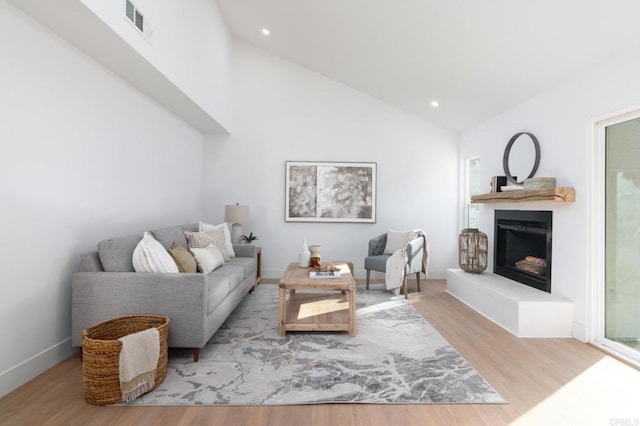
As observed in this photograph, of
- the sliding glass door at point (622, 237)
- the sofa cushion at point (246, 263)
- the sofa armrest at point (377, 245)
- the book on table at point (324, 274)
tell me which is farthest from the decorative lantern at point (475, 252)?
the sofa cushion at point (246, 263)

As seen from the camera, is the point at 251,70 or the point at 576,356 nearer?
the point at 576,356

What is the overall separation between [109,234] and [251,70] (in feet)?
12.4

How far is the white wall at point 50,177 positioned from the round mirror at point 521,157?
4205mm

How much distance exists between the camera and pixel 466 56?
149 inches

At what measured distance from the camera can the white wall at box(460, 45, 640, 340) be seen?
2.86 m

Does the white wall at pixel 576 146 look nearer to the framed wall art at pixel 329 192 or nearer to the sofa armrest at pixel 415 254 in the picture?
the sofa armrest at pixel 415 254

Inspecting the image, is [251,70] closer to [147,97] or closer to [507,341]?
[147,97]

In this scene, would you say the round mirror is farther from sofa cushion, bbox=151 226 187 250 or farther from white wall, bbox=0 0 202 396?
white wall, bbox=0 0 202 396

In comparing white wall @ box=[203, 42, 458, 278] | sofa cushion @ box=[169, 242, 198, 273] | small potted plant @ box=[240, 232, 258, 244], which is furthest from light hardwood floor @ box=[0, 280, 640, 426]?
white wall @ box=[203, 42, 458, 278]

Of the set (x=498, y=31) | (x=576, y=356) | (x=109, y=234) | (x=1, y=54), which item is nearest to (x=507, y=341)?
(x=576, y=356)

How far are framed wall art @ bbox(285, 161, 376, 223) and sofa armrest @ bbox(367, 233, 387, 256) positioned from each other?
19.9 inches

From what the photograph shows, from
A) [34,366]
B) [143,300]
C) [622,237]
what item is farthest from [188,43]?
[622,237]

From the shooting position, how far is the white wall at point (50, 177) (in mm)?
2254

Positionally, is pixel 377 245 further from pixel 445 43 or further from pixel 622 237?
pixel 622 237
